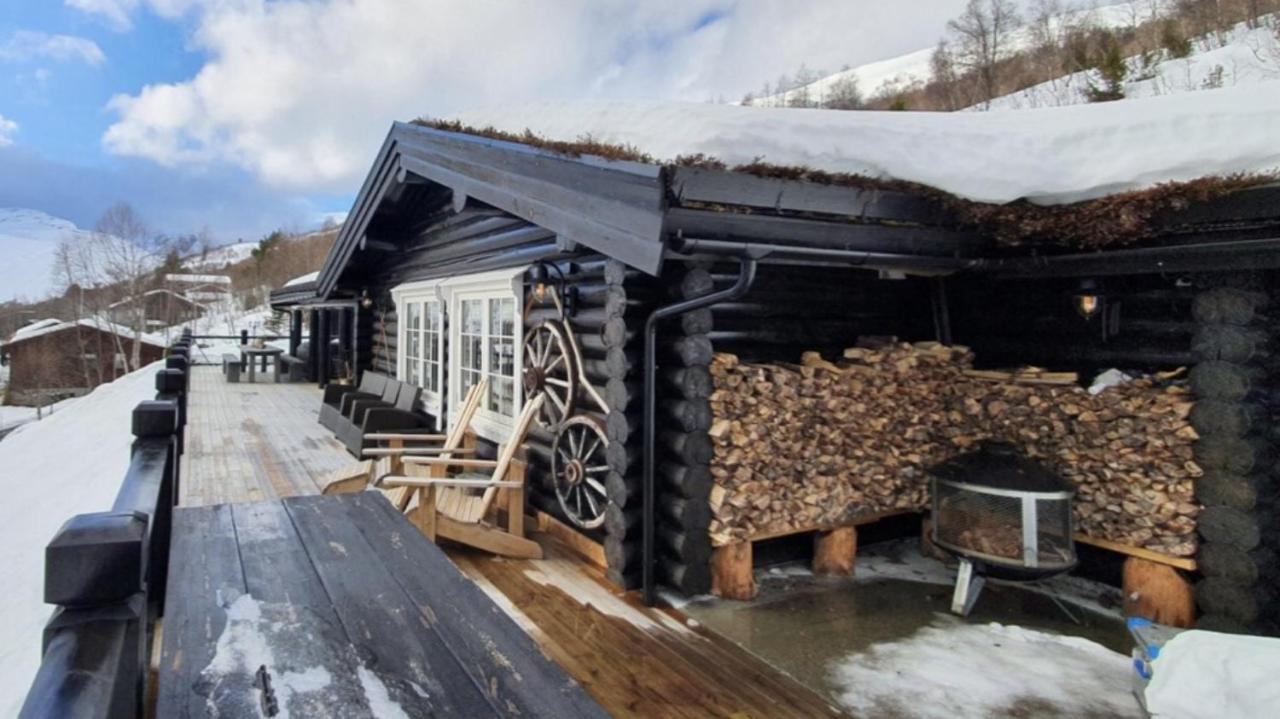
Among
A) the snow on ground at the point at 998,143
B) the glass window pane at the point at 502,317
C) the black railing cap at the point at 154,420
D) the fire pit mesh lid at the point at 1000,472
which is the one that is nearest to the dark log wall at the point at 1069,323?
the snow on ground at the point at 998,143

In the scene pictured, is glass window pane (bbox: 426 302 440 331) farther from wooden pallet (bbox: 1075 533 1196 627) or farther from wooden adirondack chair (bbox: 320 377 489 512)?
wooden pallet (bbox: 1075 533 1196 627)

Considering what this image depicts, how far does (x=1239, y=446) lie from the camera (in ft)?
11.4

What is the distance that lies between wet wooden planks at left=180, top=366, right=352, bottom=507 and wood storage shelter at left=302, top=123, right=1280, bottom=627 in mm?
2269

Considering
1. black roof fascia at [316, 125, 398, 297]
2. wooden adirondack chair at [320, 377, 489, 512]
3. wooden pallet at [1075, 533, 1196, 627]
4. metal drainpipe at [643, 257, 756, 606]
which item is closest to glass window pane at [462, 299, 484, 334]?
wooden adirondack chair at [320, 377, 489, 512]

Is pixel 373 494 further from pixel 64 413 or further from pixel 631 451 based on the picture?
pixel 64 413

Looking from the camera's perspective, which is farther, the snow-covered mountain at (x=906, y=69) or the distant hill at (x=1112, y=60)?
the snow-covered mountain at (x=906, y=69)

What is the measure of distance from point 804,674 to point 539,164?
123 inches

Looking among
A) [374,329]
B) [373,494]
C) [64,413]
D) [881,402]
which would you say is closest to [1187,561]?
[881,402]

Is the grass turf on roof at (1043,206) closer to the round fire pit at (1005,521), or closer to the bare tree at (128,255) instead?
the round fire pit at (1005,521)

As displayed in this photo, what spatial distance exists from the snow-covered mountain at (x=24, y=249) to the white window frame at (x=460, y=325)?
310 ft

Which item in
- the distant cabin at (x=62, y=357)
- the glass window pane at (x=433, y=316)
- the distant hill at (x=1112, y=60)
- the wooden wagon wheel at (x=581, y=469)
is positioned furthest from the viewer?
the distant cabin at (x=62, y=357)

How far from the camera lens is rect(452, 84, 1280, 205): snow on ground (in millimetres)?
3488

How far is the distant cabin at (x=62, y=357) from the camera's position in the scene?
97.3 ft

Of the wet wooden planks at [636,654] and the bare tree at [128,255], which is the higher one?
the bare tree at [128,255]
